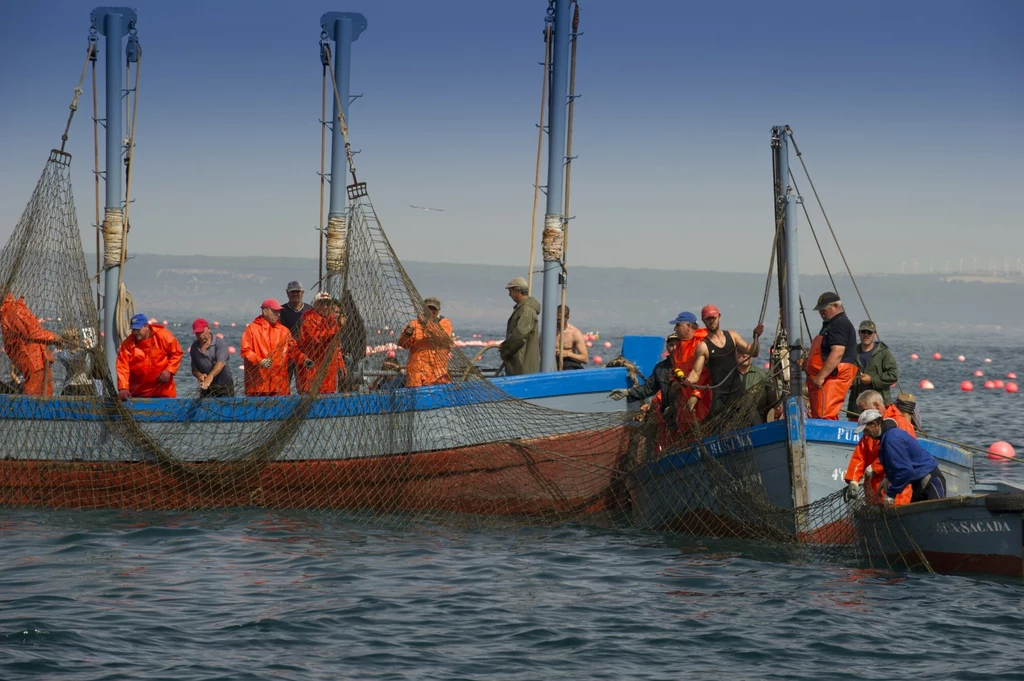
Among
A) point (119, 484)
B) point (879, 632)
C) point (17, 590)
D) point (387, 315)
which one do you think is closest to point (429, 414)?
point (387, 315)

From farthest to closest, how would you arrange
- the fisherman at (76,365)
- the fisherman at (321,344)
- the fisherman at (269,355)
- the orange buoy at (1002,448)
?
the orange buoy at (1002,448) < the fisherman at (76,365) < the fisherman at (269,355) < the fisherman at (321,344)

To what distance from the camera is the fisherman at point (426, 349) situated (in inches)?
497

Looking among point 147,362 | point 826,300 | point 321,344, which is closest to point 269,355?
point 321,344

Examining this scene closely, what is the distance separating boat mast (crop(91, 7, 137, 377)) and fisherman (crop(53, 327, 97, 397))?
1.05 meters

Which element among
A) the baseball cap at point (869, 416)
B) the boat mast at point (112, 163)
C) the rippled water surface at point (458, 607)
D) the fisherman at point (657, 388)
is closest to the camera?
the rippled water surface at point (458, 607)

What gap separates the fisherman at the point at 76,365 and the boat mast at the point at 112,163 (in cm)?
105

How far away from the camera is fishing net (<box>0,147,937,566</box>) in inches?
495

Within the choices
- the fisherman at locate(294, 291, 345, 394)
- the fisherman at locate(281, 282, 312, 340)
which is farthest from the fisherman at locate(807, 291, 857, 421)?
the fisherman at locate(281, 282, 312, 340)

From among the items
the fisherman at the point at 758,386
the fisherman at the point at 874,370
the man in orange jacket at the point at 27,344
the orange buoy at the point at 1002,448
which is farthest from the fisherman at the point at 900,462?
the orange buoy at the point at 1002,448

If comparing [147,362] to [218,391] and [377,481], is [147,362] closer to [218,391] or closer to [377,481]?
[218,391]

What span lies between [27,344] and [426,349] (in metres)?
4.47

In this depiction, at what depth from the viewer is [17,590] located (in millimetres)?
9500

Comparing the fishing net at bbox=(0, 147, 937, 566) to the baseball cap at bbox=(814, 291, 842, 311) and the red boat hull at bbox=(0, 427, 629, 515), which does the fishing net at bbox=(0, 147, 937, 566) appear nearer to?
the red boat hull at bbox=(0, 427, 629, 515)

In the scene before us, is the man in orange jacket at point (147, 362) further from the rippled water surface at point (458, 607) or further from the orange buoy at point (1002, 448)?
the orange buoy at point (1002, 448)
